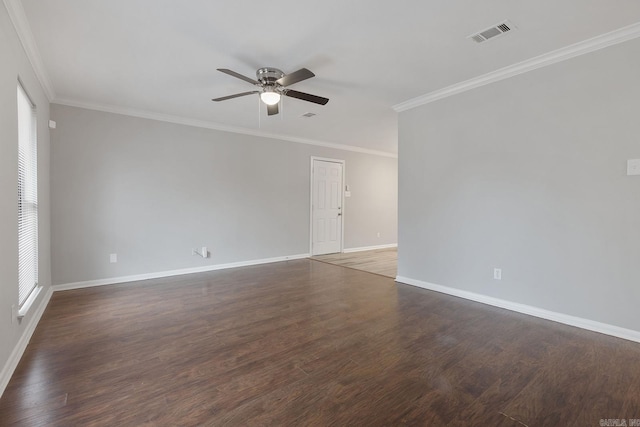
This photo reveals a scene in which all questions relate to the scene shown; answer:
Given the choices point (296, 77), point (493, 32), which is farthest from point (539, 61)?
point (296, 77)

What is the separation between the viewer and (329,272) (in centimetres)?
510

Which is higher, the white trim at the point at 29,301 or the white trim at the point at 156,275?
the white trim at the point at 29,301

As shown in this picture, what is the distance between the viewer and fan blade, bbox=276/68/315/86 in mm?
2575

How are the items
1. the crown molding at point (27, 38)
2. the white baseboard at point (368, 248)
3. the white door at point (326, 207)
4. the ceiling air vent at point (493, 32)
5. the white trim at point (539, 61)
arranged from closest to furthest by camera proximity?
the crown molding at point (27, 38) → the ceiling air vent at point (493, 32) → the white trim at point (539, 61) → the white door at point (326, 207) → the white baseboard at point (368, 248)

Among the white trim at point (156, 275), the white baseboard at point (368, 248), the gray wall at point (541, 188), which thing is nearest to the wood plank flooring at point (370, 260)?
the white baseboard at point (368, 248)

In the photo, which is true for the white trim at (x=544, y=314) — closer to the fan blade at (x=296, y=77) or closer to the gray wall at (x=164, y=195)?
the fan blade at (x=296, y=77)

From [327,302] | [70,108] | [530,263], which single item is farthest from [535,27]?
[70,108]

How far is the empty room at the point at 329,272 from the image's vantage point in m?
1.90

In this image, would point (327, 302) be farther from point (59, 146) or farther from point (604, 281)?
point (59, 146)

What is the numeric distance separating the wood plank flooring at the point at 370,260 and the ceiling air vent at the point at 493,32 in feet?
10.8

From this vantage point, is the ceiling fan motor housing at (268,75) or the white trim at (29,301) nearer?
the white trim at (29,301)

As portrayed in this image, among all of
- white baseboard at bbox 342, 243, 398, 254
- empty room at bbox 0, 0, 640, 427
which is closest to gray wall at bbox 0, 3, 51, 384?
empty room at bbox 0, 0, 640, 427

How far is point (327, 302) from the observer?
3.54 m

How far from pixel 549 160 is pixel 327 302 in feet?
9.05
